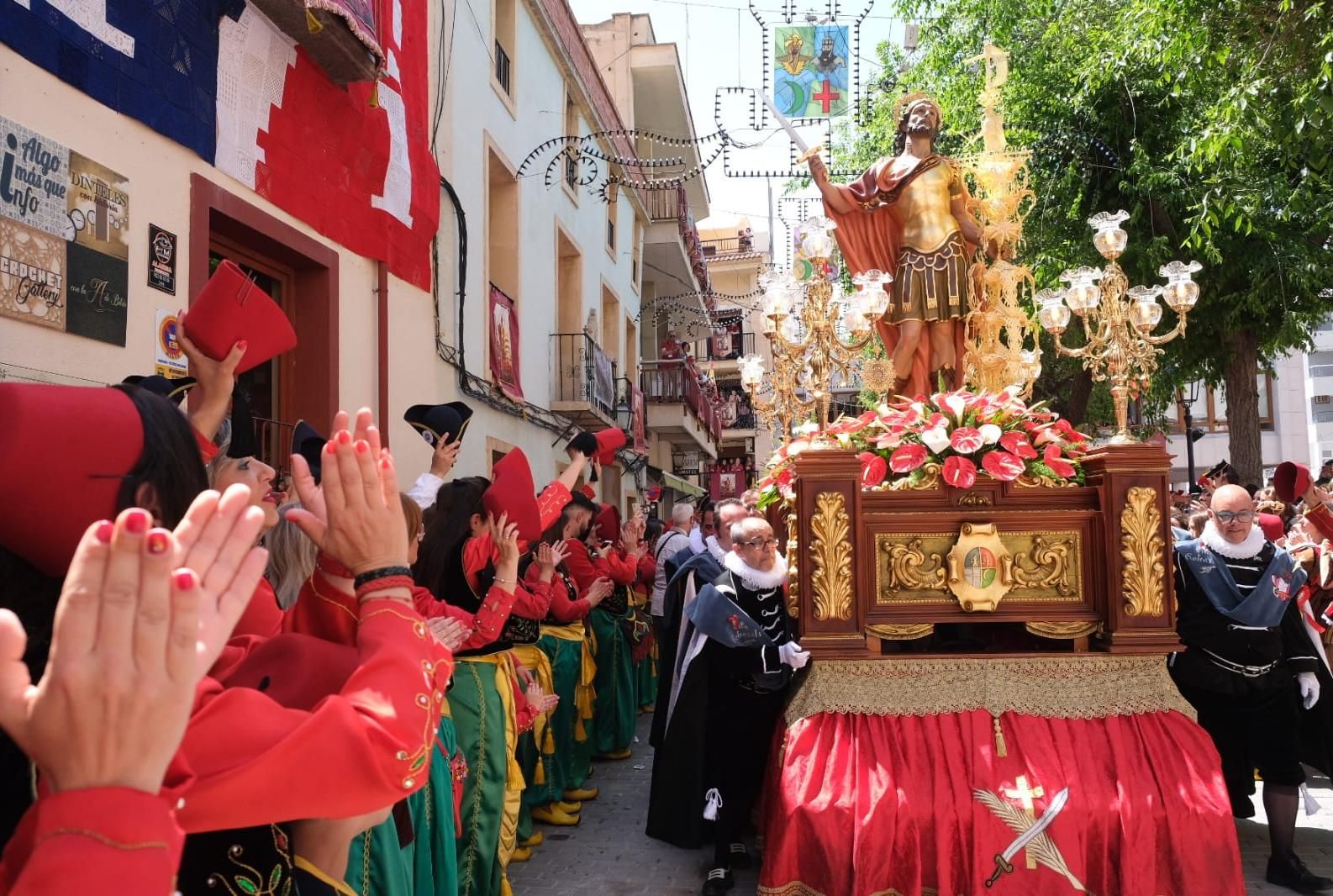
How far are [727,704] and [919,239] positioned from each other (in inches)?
107

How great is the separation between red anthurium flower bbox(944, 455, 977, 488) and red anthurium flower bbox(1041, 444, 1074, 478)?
37cm

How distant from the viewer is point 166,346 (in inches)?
213

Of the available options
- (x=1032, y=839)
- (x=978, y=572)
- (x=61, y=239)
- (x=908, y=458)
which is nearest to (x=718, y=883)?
(x=1032, y=839)

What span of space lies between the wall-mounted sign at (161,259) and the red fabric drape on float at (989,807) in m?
3.96

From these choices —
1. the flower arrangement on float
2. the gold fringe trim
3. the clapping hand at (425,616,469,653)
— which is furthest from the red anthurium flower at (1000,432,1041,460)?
the clapping hand at (425,616,469,653)

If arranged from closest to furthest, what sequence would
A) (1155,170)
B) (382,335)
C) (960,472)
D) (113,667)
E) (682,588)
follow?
(113,667)
(960,472)
(682,588)
(382,335)
(1155,170)

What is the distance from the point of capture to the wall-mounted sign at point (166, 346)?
5.35 metres

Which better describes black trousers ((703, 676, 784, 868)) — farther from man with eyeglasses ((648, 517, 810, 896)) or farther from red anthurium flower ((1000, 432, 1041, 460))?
red anthurium flower ((1000, 432, 1041, 460))

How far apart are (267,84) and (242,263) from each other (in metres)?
1.15

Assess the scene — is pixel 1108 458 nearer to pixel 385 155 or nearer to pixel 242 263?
pixel 242 263

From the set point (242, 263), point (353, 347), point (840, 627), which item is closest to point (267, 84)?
point (242, 263)

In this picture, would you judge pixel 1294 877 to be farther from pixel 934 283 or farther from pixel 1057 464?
pixel 934 283

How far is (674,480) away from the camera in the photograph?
23.8m

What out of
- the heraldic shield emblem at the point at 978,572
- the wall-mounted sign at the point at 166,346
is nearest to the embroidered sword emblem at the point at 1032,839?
the heraldic shield emblem at the point at 978,572
